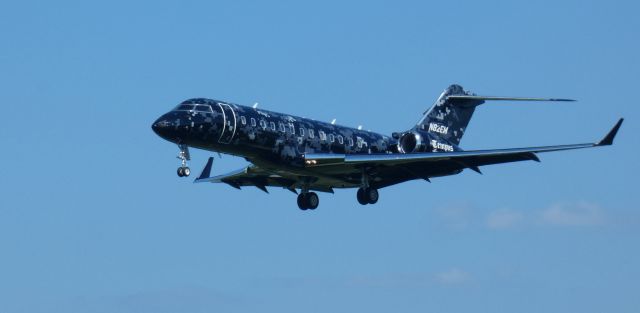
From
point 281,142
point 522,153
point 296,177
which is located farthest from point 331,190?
point 522,153

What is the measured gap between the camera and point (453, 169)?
5947 centimetres

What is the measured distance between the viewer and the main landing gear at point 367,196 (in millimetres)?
59500

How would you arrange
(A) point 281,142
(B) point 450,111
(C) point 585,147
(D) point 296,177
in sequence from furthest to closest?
(B) point 450,111 → (D) point 296,177 → (A) point 281,142 → (C) point 585,147

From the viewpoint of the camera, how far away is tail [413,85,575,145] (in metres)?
64.3

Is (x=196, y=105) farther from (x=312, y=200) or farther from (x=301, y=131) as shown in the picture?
(x=312, y=200)

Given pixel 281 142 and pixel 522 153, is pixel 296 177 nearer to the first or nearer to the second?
pixel 281 142

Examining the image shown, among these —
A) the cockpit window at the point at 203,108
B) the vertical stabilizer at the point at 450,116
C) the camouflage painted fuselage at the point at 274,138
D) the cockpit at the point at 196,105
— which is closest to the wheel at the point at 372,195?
the camouflage painted fuselage at the point at 274,138

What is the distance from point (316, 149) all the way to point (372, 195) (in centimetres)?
346

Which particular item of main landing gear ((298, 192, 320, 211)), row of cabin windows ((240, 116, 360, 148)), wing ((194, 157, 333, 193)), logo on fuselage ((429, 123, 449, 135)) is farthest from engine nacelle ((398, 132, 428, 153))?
main landing gear ((298, 192, 320, 211))

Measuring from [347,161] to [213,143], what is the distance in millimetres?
5783

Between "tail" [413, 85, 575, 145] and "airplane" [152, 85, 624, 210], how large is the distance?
6 centimetres

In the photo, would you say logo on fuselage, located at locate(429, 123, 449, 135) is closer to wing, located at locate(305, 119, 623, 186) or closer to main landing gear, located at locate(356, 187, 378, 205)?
wing, located at locate(305, 119, 623, 186)

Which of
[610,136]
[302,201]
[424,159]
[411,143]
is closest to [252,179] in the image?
[302,201]

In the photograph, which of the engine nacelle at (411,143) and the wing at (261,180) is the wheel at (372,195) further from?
the engine nacelle at (411,143)
